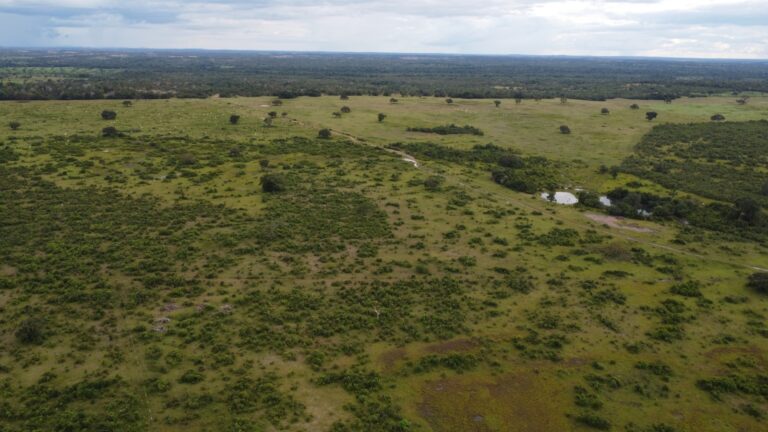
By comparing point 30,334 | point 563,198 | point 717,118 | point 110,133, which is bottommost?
point 30,334

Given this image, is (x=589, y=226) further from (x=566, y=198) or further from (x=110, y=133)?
(x=110, y=133)

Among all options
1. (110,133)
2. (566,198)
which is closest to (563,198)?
(566,198)

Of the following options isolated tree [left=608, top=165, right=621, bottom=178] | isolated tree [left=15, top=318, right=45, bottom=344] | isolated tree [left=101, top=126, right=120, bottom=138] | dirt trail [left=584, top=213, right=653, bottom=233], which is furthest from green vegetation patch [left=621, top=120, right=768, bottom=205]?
isolated tree [left=101, top=126, right=120, bottom=138]

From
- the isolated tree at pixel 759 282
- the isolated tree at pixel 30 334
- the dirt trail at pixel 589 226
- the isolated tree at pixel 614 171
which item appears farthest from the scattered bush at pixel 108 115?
the isolated tree at pixel 759 282

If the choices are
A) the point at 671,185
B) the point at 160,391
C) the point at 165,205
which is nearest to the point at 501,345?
the point at 160,391

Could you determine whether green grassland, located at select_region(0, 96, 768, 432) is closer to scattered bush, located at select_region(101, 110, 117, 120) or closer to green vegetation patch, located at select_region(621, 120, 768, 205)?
green vegetation patch, located at select_region(621, 120, 768, 205)

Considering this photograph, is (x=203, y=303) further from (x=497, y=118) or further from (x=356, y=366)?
(x=497, y=118)

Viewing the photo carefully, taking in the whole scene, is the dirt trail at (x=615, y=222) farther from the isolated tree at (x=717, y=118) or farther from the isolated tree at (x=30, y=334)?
the isolated tree at (x=717, y=118)
